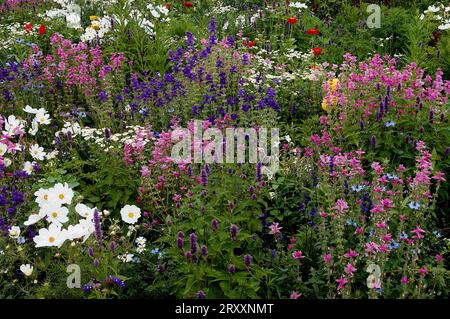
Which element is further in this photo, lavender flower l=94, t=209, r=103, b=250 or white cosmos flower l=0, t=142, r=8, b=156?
white cosmos flower l=0, t=142, r=8, b=156

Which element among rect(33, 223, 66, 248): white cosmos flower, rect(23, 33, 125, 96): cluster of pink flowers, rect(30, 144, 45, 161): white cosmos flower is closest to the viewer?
rect(33, 223, 66, 248): white cosmos flower

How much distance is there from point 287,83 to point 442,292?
2.97 metres

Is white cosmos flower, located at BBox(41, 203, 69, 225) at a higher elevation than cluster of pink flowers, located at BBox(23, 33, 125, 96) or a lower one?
lower

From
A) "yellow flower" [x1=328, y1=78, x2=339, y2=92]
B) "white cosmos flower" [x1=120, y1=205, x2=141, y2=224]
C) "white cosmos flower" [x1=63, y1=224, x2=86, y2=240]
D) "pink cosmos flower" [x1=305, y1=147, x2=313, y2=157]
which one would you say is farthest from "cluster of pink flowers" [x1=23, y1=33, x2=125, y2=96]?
"white cosmos flower" [x1=63, y1=224, x2=86, y2=240]

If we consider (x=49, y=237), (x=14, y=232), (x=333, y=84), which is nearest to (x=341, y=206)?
(x=49, y=237)

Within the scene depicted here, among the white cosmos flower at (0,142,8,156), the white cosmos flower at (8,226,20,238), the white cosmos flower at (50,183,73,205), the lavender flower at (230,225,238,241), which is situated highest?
the white cosmos flower at (0,142,8,156)

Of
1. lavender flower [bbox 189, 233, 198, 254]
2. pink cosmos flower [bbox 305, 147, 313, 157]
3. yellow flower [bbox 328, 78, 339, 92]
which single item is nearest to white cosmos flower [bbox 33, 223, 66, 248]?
lavender flower [bbox 189, 233, 198, 254]

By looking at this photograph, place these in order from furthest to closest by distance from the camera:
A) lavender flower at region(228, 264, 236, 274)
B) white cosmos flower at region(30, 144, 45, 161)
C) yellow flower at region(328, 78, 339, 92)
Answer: yellow flower at region(328, 78, 339, 92), white cosmos flower at region(30, 144, 45, 161), lavender flower at region(228, 264, 236, 274)

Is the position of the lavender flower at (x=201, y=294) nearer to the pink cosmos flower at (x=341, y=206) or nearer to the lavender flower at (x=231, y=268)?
the lavender flower at (x=231, y=268)

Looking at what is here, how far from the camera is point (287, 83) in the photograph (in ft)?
19.0

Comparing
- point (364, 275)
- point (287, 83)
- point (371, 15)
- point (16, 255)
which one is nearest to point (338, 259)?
point (364, 275)

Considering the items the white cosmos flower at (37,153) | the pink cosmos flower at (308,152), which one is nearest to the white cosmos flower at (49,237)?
the white cosmos flower at (37,153)

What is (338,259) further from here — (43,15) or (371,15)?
(43,15)

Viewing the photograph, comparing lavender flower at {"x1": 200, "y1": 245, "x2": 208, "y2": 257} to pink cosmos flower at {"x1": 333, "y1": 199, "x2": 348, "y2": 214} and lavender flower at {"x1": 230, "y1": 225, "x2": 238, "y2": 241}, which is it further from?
pink cosmos flower at {"x1": 333, "y1": 199, "x2": 348, "y2": 214}
